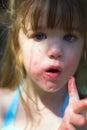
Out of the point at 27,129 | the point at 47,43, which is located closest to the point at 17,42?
the point at 47,43

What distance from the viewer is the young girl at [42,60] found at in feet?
4.28

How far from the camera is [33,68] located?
1347 mm

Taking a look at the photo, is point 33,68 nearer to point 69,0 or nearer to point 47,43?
point 47,43

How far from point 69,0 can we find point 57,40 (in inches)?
6.8

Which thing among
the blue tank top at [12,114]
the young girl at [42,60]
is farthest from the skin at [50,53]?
the blue tank top at [12,114]

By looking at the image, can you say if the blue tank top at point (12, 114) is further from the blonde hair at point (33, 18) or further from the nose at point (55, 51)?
the nose at point (55, 51)

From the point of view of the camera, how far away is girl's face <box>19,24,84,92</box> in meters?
1.29

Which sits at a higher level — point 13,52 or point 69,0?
point 69,0

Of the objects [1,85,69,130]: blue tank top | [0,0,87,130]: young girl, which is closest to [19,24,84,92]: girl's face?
[0,0,87,130]: young girl

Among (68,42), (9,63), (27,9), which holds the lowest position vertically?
(9,63)

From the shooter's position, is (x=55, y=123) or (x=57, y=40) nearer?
(x=57, y=40)

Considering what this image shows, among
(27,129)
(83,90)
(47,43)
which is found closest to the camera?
(47,43)

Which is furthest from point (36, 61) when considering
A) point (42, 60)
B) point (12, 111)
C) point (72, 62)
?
point (12, 111)

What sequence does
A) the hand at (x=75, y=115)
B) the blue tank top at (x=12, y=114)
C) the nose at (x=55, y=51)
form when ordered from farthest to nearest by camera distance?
the blue tank top at (x=12, y=114) → the nose at (x=55, y=51) → the hand at (x=75, y=115)
